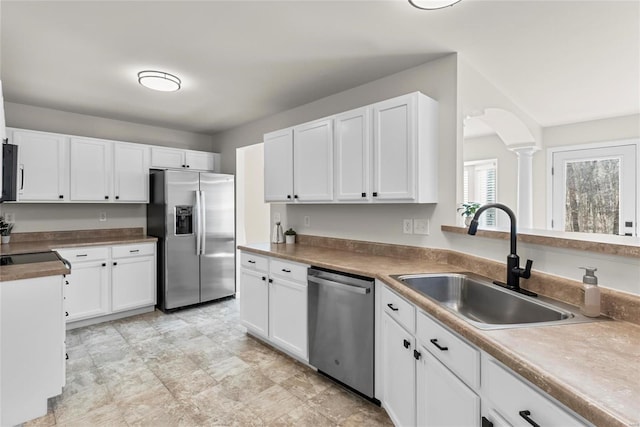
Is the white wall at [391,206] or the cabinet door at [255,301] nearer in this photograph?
the white wall at [391,206]

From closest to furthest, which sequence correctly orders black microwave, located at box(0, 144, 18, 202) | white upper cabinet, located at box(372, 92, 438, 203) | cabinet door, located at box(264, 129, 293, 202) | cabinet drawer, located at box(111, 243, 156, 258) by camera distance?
1. white upper cabinet, located at box(372, 92, 438, 203)
2. black microwave, located at box(0, 144, 18, 202)
3. cabinet door, located at box(264, 129, 293, 202)
4. cabinet drawer, located at box(111, 243, 156, 258)

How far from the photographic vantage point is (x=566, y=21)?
1946 millimetres

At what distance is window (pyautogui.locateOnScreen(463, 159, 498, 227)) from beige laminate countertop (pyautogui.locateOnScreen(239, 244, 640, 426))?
4075 mm

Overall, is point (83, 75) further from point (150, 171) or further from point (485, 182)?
point (485, 182)

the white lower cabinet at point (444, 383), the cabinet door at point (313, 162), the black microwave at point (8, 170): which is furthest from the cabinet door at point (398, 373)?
the black microwave at point (8, 170)

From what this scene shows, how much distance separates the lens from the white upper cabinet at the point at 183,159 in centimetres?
431

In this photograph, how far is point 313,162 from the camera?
2.96 meters

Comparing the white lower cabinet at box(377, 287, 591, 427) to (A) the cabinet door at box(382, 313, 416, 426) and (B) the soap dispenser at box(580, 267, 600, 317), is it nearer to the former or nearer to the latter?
(A) the cabinet door at box(382, 313, 416, 426)

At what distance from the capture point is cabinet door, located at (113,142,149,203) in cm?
398

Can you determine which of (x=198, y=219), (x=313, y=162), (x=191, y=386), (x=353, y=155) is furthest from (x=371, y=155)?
(x=198, y=219)

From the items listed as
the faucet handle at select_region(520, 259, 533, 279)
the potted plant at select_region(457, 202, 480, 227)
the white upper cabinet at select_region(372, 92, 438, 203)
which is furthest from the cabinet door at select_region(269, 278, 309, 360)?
the faucet handle at select_region(520, 259, 533, 279)

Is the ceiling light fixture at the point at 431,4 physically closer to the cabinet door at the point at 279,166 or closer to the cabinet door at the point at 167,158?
the cabinet door at the point at 279,166

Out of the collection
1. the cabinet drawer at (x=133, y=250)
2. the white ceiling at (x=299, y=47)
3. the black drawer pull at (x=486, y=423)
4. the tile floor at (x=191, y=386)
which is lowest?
the tile floor at (x=191, y=386)

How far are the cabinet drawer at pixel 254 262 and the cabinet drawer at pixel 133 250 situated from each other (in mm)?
1477
